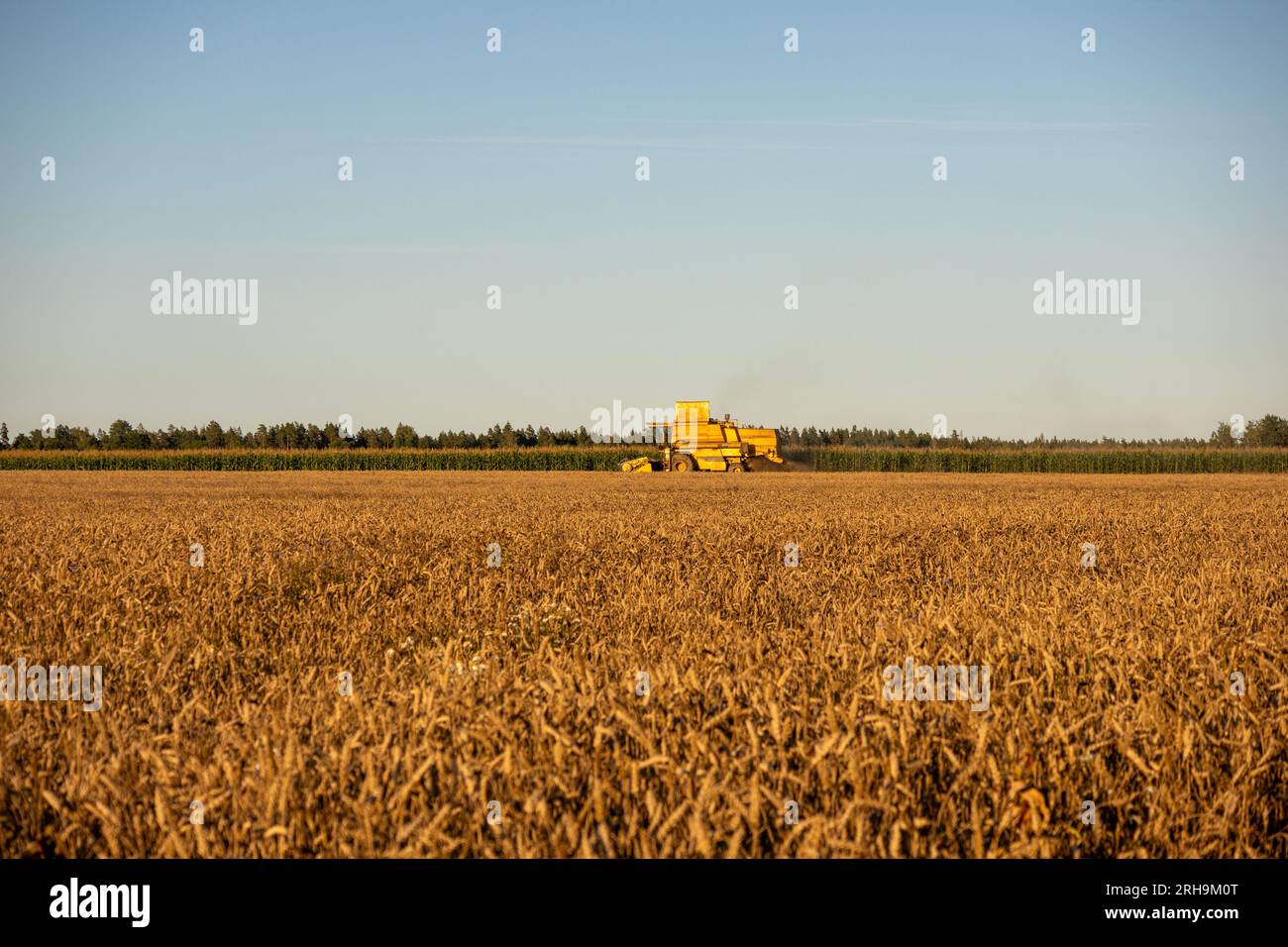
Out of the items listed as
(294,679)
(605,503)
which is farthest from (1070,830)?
(605,503)

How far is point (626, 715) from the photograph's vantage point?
3.31 m

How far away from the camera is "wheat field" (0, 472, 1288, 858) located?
306 centimetres

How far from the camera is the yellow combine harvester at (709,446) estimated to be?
48188 mm

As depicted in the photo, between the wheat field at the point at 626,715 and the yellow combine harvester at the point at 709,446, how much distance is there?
3836 cm

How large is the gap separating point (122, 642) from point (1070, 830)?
5594 millimetres

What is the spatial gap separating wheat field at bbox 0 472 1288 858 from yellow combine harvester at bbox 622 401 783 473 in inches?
1510

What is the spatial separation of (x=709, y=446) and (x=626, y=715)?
149ft
